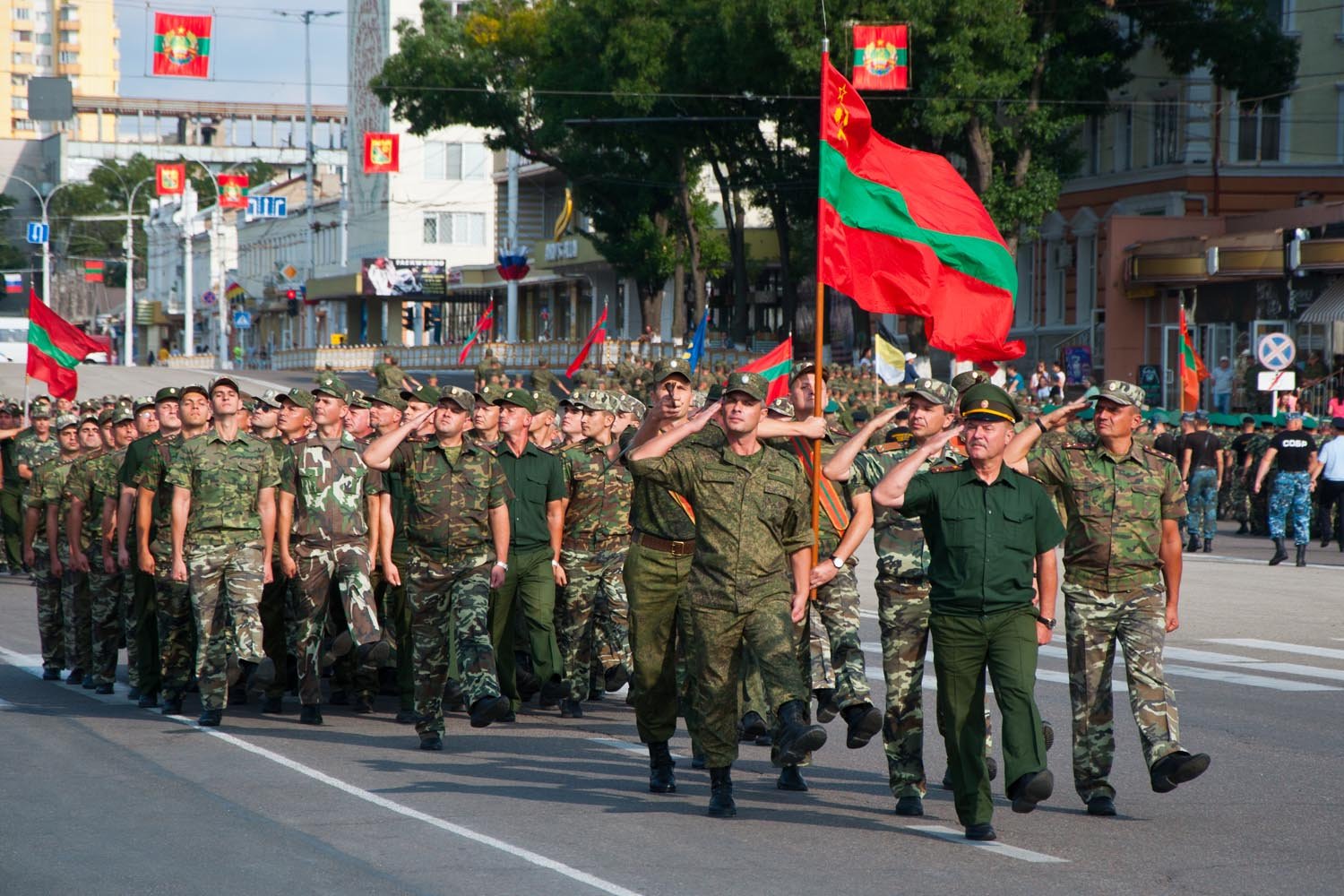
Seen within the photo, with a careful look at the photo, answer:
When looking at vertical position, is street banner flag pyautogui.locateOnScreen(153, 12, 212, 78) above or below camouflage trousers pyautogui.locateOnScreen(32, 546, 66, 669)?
above

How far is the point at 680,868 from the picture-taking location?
7297 millimetres

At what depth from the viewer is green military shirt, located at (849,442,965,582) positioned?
879 cm

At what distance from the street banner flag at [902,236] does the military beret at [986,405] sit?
8.18ft

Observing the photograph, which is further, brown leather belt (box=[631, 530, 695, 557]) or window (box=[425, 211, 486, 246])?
window (box=[425, 211, 486, 246])

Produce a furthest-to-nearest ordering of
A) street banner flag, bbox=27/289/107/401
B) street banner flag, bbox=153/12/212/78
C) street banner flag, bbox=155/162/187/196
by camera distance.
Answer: street banner flag, bbox=155/162/187/196 < street banner flag, bbox=153/12/212/78 < street banner flag, bbox=27/289/107/401

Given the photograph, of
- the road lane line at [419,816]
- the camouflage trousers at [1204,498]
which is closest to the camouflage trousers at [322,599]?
the road lane line at [419,816]

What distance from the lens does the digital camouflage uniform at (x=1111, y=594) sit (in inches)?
330

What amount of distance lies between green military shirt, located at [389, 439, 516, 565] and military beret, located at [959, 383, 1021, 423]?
341 centimetres

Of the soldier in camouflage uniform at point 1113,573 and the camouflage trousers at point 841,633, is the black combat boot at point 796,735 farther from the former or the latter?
the soldier in camouflage uniform at point 1113,573

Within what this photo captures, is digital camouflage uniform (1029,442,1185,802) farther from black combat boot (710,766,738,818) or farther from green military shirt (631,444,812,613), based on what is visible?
black combat boot (710,766,738,818)

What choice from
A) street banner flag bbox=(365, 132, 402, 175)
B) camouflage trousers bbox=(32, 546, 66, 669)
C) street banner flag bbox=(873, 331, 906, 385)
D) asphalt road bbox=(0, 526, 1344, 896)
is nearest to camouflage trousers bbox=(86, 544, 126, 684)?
asphalt road bbox=(0, 526, 1344, 896)

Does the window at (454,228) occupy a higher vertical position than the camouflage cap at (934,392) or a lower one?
higher

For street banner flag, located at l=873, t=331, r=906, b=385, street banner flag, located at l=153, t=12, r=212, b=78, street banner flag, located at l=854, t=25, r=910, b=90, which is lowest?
street banner flag, located at l=873, t=331, r=906, b=385

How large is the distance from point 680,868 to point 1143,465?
3.03 meters
